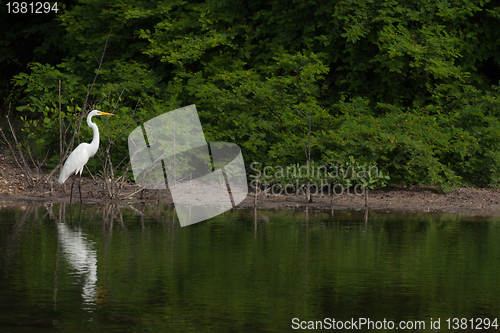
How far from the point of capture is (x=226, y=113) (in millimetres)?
21344

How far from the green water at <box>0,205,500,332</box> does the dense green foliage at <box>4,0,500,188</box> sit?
5021 millimetres

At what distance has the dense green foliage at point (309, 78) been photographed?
20.0 meters

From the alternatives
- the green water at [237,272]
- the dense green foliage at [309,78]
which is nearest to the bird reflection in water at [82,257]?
the green water at [237,272]

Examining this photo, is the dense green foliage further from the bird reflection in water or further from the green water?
the bird reflection in water

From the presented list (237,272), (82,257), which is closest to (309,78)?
(82,257)

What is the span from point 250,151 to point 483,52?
299 inches

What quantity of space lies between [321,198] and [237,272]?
9.06 metres

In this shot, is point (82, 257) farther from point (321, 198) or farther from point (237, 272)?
point (321, 198)

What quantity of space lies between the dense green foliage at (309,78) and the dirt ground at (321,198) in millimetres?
493

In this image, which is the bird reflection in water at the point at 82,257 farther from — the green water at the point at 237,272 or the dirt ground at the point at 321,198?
the dirt ground at the point at 321,198

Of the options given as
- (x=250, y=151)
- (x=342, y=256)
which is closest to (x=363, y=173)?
(x=250, y=151)

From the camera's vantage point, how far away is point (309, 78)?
21547 mm

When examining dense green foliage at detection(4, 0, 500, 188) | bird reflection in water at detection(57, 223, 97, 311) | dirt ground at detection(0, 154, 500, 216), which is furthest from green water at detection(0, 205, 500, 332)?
dense green foliage at detection(4, 0, 500, 188)

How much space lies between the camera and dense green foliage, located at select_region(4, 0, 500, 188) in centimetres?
2002
